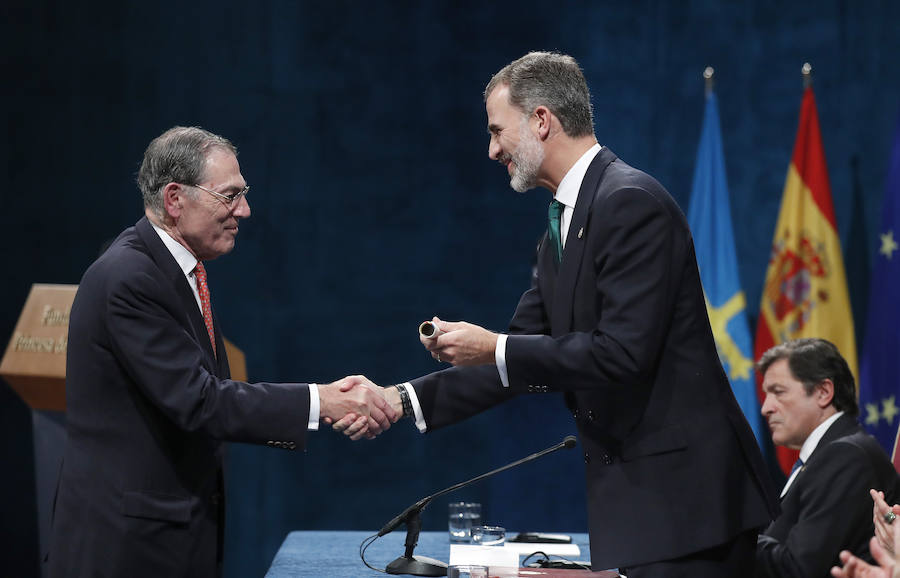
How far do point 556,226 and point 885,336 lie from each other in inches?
119

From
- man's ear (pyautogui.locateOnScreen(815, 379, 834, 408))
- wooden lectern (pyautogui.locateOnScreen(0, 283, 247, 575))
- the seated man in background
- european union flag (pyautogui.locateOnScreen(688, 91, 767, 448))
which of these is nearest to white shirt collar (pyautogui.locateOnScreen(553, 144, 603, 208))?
the seated man in background

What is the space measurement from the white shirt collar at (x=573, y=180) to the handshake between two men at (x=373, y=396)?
38cm

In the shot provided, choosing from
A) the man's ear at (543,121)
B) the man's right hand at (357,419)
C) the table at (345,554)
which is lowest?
the table at (345,554)

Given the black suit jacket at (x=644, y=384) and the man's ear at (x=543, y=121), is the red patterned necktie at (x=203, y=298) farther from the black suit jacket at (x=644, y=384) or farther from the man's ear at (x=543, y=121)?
the man's ear at (x=543, y=121)

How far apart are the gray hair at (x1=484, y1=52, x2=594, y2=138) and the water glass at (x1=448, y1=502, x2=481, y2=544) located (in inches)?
59.7

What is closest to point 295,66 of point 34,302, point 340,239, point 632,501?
point 340,239

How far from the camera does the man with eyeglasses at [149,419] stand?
2.31 meters

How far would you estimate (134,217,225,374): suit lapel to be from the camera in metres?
2.48

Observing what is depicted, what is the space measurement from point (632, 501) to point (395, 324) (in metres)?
3.46

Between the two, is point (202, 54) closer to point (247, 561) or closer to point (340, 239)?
point (340, 239)

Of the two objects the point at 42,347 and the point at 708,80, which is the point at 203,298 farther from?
the point at 708,80

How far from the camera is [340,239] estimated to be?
5504 millimetres

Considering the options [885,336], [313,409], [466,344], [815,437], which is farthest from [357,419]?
[885,336]

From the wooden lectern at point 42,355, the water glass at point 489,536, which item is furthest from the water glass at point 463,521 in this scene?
the wooden lectern at point 42,355
